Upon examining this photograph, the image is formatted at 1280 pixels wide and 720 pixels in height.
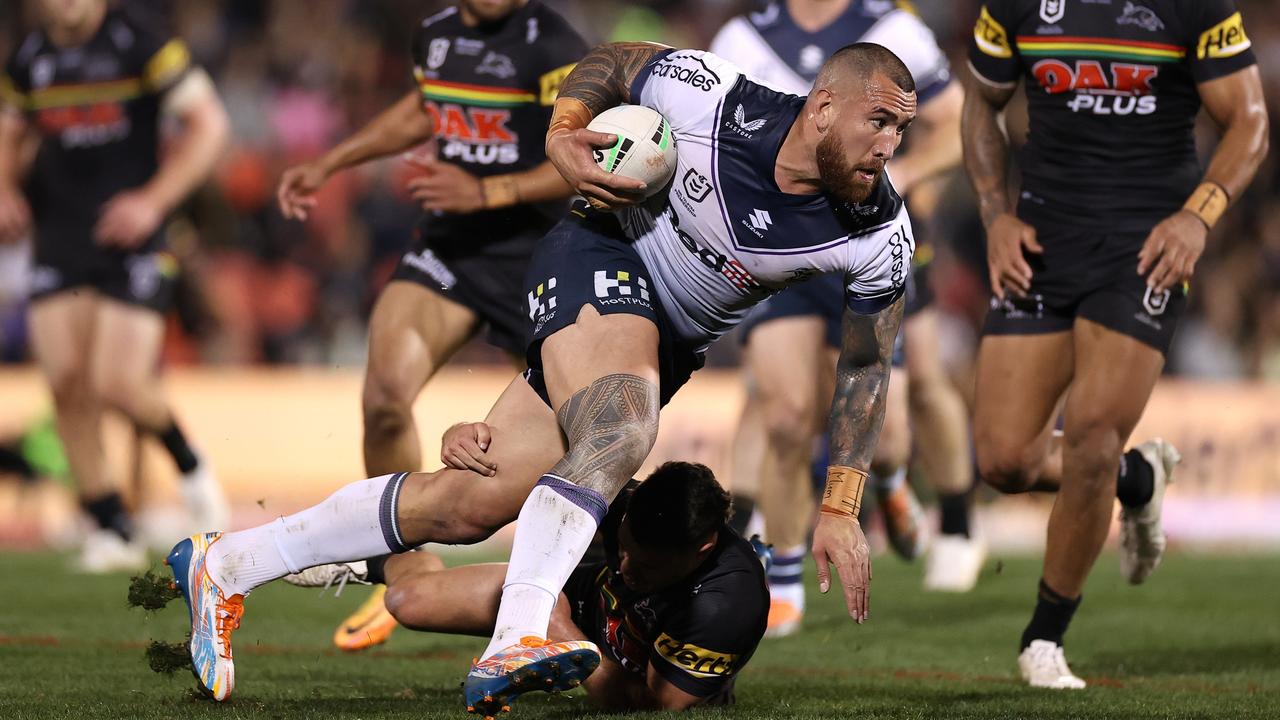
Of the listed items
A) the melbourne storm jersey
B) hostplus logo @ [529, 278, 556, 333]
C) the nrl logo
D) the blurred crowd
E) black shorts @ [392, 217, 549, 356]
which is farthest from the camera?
the blurred crowd

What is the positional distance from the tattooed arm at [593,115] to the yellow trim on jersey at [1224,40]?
2236 millimetres

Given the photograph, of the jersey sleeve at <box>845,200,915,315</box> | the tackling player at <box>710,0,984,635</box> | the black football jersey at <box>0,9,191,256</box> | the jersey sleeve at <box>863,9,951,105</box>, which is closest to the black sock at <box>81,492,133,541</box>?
the black football jersey at <box>0,9,191,256</box>

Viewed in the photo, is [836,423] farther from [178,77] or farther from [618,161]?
[178,77]

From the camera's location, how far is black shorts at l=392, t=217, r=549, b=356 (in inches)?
296

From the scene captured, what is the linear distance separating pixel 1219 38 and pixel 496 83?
10.0 feet

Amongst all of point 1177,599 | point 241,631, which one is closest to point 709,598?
point 241,631

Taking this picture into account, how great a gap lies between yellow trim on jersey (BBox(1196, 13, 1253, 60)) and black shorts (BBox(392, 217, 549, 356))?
305 centimetres

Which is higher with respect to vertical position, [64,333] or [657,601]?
[657,601]

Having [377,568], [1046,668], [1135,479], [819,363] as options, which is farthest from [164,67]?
[1046,668]

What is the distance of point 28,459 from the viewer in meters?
13.1

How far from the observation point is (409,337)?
736 centimetres

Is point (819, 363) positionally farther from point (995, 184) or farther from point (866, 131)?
point (866, 131)

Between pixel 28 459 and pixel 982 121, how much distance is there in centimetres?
898

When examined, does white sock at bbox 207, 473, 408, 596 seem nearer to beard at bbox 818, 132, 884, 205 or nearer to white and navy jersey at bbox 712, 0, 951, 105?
beard at bbox 818, 132, 884, 205
